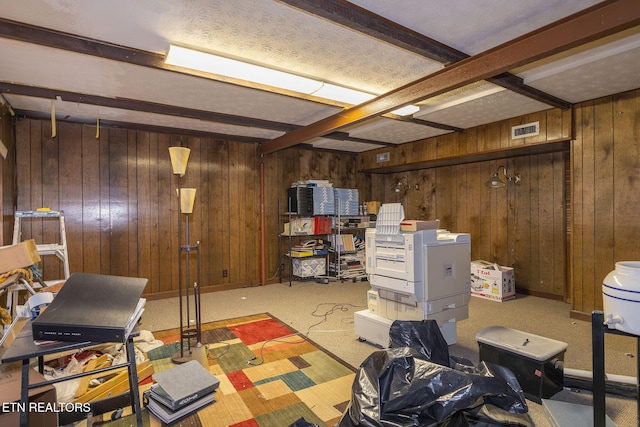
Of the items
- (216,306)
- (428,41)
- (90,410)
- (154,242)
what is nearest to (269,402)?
(90,410)

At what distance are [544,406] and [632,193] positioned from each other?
251cm

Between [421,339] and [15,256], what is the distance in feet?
9.88

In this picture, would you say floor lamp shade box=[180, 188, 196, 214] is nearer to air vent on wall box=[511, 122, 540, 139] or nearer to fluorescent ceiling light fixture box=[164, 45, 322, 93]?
fluorescent ceiling light fixture box=[164, 45, 322, 93]

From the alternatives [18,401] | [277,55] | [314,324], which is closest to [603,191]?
[314,324]

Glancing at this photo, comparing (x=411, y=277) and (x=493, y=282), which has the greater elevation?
(x=411, y=277)

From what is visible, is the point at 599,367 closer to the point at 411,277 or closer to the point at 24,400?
the point at 411,277

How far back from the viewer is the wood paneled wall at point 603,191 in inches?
127

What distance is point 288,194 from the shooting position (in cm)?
563

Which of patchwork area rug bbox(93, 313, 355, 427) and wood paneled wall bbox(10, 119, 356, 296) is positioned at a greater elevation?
wood paneled wall bbox(10, 119, 356, 296)

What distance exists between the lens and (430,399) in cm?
139

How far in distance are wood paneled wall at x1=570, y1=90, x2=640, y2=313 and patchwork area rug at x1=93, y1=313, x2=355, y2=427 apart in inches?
113

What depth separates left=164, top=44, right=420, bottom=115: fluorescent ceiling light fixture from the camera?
238 cm

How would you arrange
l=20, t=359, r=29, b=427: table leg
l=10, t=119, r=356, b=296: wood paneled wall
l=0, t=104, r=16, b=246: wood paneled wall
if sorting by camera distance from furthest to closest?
l=10, t=119, r=356, b=296: wood paneled wall
l=0, t=104, r=16, b=246: wood paneled wall
l=20, t=359, r=29, b=427: table leg

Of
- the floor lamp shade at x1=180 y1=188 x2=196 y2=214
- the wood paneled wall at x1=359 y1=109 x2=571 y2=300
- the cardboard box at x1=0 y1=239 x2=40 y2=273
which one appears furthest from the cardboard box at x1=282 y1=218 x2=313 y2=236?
the cardboard box at x1=0 y1=239 x2=40 y2=273
